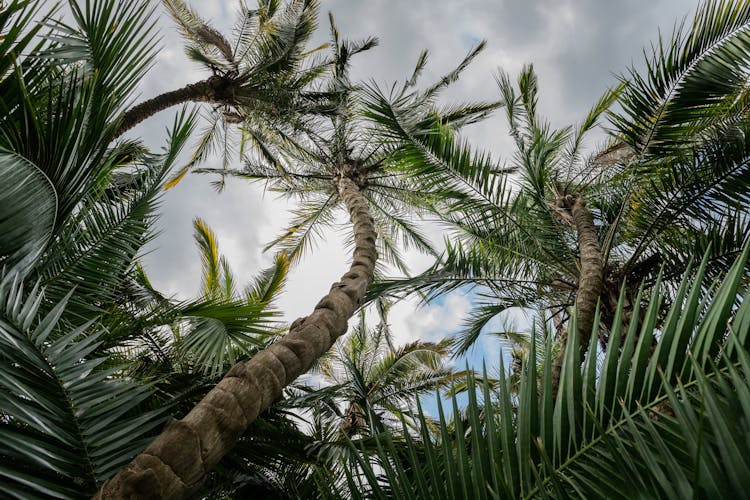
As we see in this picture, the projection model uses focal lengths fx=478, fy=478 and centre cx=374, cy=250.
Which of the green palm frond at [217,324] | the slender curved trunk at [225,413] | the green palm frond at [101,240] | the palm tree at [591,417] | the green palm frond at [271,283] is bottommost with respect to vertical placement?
the palm tree at [591,417]

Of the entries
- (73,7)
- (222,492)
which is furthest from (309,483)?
(73,7)

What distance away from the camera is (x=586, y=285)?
4.11 metres

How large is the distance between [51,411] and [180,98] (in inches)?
249

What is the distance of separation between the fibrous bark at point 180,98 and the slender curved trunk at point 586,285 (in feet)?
17.8

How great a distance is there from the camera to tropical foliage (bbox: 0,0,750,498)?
136 centimetres

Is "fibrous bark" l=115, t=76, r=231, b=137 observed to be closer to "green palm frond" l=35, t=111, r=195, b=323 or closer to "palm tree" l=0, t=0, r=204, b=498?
"green palm frond" l=35, t=111, r=195, b=323

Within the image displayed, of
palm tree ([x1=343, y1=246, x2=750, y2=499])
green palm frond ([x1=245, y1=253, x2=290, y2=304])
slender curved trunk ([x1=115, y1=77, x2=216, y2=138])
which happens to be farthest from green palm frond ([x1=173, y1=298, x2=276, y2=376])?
green palm frond ([x1=245, y1=253, x2=290, y2=304])

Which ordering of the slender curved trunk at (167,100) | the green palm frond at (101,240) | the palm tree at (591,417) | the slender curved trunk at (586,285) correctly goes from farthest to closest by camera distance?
the slender curved trunk at (167,100) → the slender curved trunk at (586,285) → the green palm frond at (101,240) → the palm tree at (591,417)

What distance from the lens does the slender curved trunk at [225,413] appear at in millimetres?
1822

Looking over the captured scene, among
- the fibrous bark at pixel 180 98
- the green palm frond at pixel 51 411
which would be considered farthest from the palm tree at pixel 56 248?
the fibrous bark at pixel 180 98

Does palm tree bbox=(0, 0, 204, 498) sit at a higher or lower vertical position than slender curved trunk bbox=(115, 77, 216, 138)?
lower

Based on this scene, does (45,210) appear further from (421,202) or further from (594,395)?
(421,202)

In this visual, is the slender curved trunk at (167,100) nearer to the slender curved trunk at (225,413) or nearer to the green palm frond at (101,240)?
the green palm frond at (101,240)

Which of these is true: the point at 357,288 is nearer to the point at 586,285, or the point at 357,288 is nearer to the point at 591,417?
the point at 586,285
